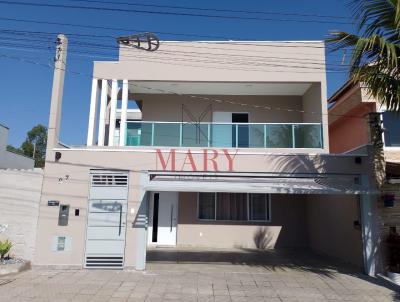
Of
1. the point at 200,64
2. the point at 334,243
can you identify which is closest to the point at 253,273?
the point at 334,243

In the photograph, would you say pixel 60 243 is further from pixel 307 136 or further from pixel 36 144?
pixel 36 144

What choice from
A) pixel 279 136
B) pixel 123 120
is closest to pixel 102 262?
pixel 123 120

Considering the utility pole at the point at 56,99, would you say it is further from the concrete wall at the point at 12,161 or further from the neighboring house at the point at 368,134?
the concrete wall at the point at 12,161

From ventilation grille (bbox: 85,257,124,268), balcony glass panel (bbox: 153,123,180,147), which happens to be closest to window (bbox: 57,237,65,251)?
ventilation grille (bbox: 85,257,124,268)

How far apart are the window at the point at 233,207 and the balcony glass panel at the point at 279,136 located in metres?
4.18

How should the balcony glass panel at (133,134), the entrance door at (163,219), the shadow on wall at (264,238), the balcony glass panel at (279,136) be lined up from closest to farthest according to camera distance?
the balcony glass panel at (279,136), the balcony glass panel at (133,134), the shadow on wall at (264,238), the entrance door at (163,219)

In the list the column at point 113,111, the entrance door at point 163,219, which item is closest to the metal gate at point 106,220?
the column at point 113,111

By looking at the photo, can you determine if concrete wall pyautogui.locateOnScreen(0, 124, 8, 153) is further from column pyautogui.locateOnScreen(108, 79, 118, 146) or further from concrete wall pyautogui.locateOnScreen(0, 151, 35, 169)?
column pyautogui.locateOnScreen(108, 79, 118, 146)

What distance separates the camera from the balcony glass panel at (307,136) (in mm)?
14023

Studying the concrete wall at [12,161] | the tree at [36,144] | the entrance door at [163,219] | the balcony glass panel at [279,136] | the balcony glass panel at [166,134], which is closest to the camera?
the balcony glass panel at [279,136]

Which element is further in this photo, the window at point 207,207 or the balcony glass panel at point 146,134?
the window at point 207,207

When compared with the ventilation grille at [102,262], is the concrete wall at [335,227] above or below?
above

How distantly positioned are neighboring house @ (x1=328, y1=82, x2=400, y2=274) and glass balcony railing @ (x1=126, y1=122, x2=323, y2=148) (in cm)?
251

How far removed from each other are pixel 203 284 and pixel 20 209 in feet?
21.3
